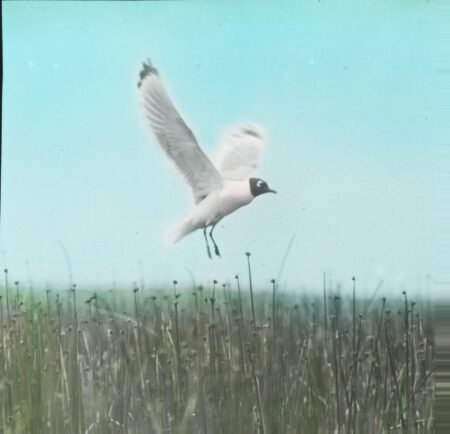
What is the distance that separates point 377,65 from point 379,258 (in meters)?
0.54

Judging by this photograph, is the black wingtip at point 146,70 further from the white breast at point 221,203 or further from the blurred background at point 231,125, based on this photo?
the white breast at point 221,203

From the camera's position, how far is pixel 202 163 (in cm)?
226

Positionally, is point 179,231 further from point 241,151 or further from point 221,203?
point 241,151

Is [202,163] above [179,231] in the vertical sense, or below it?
above

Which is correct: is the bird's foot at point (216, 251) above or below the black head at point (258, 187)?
below

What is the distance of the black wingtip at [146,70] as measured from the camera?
7.44 ft

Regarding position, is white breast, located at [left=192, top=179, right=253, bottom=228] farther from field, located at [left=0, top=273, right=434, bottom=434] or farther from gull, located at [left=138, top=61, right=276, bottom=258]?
field, located at [left=0, top=273, right=434, bottom=434]

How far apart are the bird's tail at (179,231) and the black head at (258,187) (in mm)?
201

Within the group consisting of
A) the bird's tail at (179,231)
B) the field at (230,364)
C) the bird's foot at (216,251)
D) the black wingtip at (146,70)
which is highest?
the black wingtip at (146,70)

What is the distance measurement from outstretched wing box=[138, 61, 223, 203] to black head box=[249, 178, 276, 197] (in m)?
0.09

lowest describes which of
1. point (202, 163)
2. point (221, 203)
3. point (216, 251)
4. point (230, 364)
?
point (230, 364)

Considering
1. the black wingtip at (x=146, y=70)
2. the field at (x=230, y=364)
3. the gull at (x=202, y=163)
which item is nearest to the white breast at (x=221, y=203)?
the gull at (x=202, y=163)

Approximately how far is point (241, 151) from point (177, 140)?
19 centimetres

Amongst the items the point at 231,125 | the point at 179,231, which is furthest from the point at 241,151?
the point at 179,231
